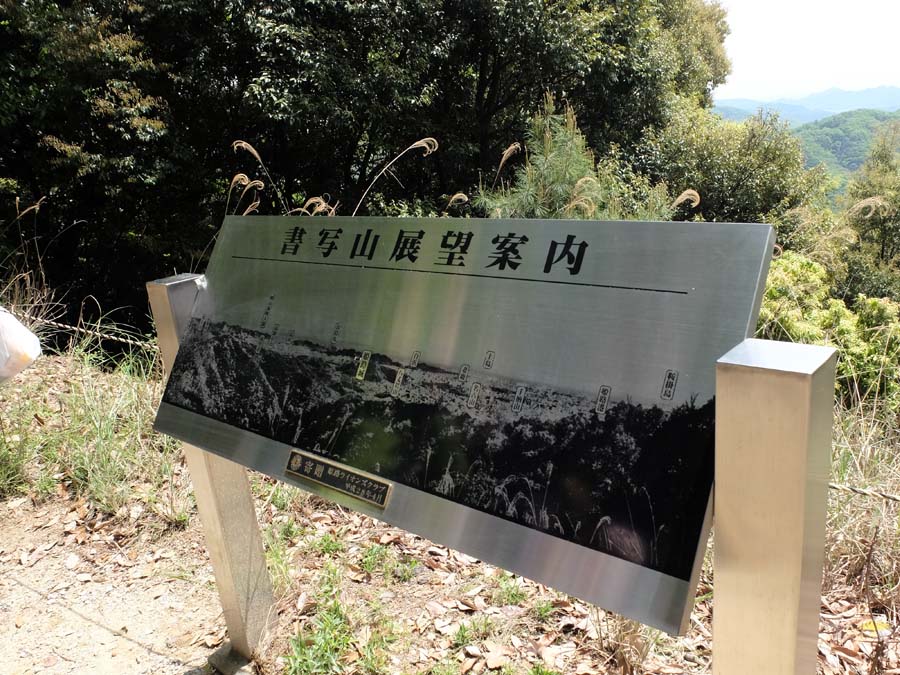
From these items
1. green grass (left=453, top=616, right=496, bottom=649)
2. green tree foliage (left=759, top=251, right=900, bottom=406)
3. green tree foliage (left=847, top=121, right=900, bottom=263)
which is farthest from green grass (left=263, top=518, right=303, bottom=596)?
green tree foliage (left=847, top=121, right=900, bottom=263)

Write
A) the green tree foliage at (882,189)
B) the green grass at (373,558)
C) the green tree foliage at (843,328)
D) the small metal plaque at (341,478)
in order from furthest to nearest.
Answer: the green tree foliage at (882,189), the green tree foliage at (843,328), the green grass at (373,558), the small metal plaque at (341,478)

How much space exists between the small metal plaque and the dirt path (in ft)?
3.40

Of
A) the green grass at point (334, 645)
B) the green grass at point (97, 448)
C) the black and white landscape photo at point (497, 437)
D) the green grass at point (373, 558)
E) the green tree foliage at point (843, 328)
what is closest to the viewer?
the black and white landscape photo at point (497, 437)

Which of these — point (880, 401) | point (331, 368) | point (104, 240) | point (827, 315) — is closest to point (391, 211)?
point (104, 240)

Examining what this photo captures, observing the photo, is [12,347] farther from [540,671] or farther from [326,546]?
[540,671]

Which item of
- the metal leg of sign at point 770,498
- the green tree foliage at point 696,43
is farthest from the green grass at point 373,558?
the green tree foliage at point 696,43

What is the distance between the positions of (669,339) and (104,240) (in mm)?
7848

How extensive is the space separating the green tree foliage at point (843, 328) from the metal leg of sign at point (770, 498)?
229 centimetres

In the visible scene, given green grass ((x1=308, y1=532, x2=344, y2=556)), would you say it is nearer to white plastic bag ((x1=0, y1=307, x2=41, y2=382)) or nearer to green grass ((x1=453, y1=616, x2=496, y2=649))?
green grass ((x1=453, y1=616, x2=496, y2=649))

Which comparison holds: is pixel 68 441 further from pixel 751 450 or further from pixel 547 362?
pixel 751 450

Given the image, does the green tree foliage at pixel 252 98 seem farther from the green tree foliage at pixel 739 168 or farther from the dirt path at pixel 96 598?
the dirt path at pixel 96 598

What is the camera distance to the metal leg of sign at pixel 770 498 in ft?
1.99

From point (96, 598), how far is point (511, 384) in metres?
1.94

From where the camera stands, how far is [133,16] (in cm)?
644
